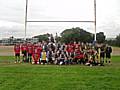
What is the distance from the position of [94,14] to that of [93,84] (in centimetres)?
1232

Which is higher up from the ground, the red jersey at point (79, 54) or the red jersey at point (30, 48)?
the red jersey at point (30, 48)

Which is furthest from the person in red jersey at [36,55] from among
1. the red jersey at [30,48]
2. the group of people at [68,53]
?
the red jersey at [30,48]

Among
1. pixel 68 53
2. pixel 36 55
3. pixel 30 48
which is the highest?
pixel 30 48

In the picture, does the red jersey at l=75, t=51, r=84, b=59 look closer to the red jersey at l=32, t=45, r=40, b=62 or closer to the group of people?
the group of people

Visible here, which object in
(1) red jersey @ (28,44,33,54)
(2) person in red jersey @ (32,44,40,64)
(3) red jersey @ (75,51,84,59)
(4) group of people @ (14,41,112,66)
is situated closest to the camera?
(4) group of people @ (14,41,112,66)

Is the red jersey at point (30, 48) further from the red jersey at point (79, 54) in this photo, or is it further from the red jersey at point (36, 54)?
the red jersey at point (79, 54)

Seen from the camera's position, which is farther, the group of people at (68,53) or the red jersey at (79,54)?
the red jersey at (79,54)

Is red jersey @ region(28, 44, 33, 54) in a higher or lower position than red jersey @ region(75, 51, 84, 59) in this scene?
higher

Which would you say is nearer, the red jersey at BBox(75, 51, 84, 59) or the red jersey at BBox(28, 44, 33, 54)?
the red jersey at BBox(75, 51, 84, 59)

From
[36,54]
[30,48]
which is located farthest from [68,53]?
[30,48]

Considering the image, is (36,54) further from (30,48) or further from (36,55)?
(30,48)

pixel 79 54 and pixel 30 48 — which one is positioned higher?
pixel 30 48

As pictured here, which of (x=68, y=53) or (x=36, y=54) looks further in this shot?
(x=36, y=54)

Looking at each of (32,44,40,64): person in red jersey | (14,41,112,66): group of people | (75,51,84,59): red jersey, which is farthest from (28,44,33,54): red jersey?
(75,51,84,59): red jersey
